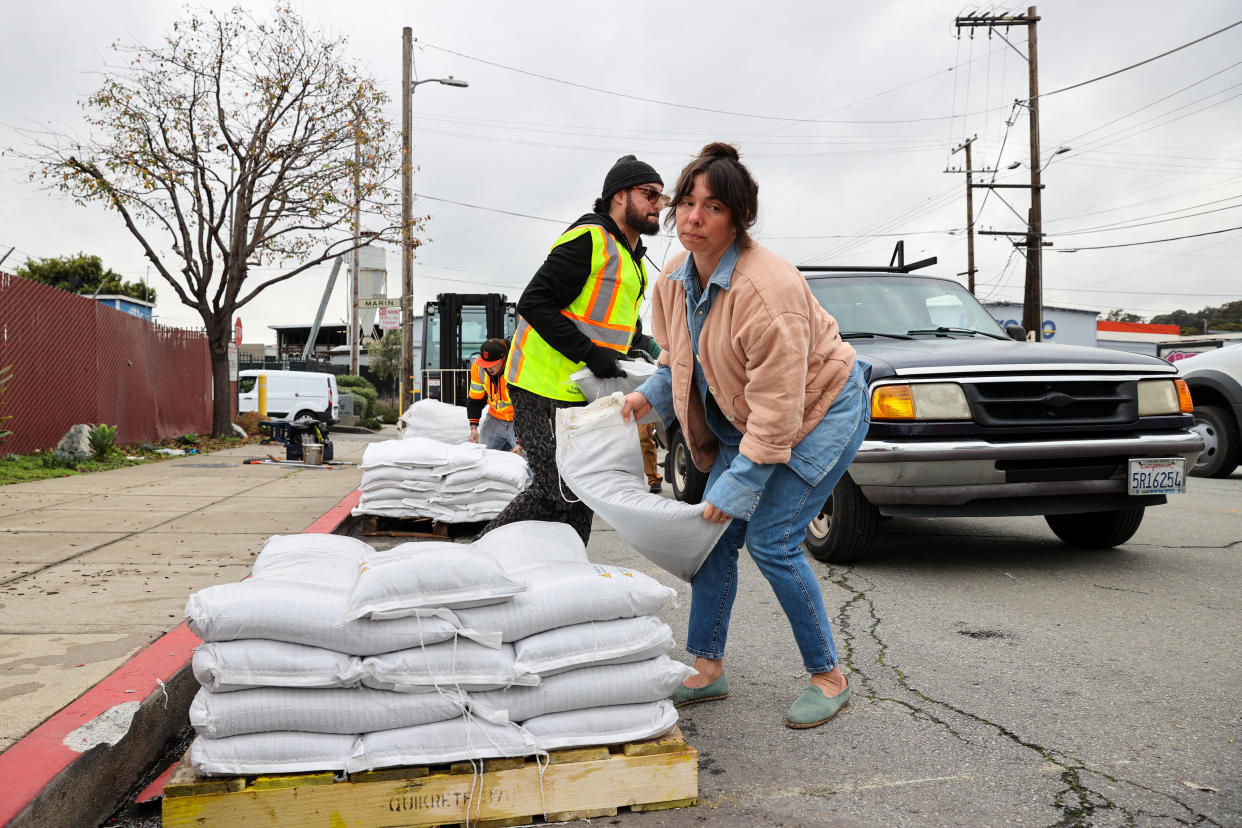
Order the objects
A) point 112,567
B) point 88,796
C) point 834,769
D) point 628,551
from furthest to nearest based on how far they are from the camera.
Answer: point 628,551
point 112,567
point 834,769
point 88,796

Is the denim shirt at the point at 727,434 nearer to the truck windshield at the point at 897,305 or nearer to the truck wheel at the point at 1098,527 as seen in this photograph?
the truck windshield at the point at 897,305

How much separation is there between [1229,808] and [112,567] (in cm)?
484

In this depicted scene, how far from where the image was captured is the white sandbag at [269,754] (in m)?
2.16

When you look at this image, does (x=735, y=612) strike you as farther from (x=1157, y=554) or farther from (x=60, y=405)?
(x=60, y=405)

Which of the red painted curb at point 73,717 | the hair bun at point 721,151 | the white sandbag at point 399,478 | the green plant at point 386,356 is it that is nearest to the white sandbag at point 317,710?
the red painted curb at point 73,717

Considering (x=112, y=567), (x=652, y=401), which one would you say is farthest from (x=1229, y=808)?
(x=112, y=567)

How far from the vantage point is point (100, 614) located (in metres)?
3.77

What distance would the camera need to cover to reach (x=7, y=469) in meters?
9.78

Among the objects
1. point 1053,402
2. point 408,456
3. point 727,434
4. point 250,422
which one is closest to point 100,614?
point 727,434

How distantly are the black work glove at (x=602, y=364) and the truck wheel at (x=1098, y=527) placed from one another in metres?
3.26

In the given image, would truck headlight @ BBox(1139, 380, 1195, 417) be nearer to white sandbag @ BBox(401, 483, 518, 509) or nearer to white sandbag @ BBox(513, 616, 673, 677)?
white sandbag @ BBox(513, 616, 673, 677)

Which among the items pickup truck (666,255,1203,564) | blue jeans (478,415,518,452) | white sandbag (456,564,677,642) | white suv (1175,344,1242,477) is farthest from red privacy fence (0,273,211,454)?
white suv (1175,344,1242,477)

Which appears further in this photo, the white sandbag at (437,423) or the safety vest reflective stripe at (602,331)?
the white sandbag at (437,423)

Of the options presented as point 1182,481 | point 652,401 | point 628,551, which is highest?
point 652,401
